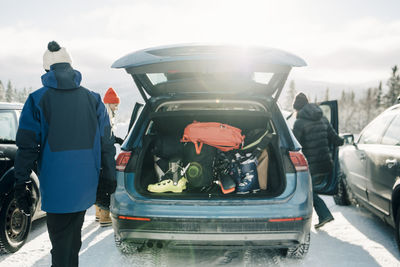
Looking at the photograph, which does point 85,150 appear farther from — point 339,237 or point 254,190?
point 339,237

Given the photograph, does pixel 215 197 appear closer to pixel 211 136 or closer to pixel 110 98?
pixel 211 136

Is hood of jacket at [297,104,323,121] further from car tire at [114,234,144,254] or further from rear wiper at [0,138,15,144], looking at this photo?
rear wiper at [0,138,15,144]

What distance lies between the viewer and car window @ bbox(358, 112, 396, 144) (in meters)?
4.28

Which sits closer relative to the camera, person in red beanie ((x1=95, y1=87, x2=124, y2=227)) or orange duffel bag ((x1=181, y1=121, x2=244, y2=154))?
person in red beanie ((x1=95, y1=87, x2=124, y2=227))

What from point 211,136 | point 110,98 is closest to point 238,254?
point 211,136

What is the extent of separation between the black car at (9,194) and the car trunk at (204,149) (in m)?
1.46

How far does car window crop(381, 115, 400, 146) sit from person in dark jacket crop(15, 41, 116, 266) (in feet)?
10.4

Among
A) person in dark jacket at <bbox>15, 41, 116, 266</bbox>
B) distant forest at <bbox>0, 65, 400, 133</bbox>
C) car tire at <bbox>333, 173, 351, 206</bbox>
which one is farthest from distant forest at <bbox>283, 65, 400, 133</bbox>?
person in dark jacket at <bbox>15, 41, 116, 266</bbox>

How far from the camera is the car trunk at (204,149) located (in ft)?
9.68

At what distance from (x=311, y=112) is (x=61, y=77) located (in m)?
3.21

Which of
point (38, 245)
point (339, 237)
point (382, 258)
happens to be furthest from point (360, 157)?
point (38, 245)

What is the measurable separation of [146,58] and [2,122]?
2.12 m

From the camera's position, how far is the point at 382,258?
11.3 ft

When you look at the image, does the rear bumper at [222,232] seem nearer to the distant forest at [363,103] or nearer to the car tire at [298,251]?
the car tire at [298,251]
